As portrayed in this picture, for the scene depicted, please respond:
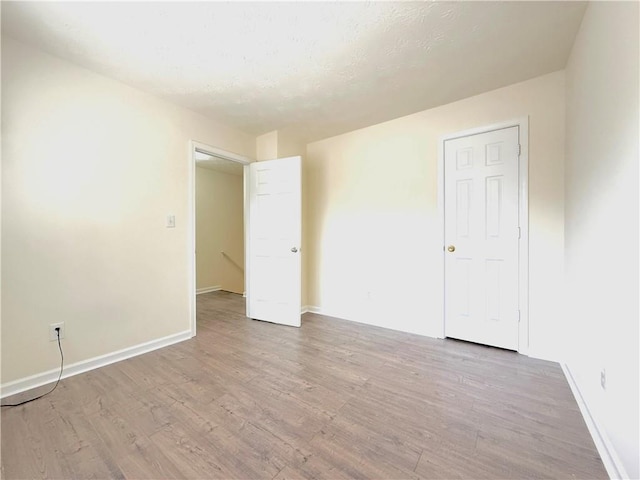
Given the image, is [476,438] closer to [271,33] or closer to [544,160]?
[544,160]

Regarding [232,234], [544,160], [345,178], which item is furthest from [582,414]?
[232,234]

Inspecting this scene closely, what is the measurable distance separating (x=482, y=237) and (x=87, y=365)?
364 centimetres

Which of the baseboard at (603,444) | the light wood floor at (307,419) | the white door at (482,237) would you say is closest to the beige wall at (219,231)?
the light wood floor at (307,419)

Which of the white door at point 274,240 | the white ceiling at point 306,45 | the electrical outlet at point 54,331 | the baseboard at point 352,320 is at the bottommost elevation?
the baseboard at point 352,320

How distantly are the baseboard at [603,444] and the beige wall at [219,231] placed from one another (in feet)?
15.0

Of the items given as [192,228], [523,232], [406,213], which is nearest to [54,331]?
[192,228]

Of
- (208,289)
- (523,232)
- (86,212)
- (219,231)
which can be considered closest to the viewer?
(86,212)

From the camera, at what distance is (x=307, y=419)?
1.54 m

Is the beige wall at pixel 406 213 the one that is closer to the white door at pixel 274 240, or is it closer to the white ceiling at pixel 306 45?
the white ceiling at pixel 306 45

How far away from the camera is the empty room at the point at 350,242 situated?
4.25 ft

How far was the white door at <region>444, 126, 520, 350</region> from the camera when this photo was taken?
93.6 inches

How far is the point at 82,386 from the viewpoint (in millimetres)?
1883

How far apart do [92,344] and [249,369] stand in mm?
1317

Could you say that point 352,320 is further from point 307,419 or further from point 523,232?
point 523,232
